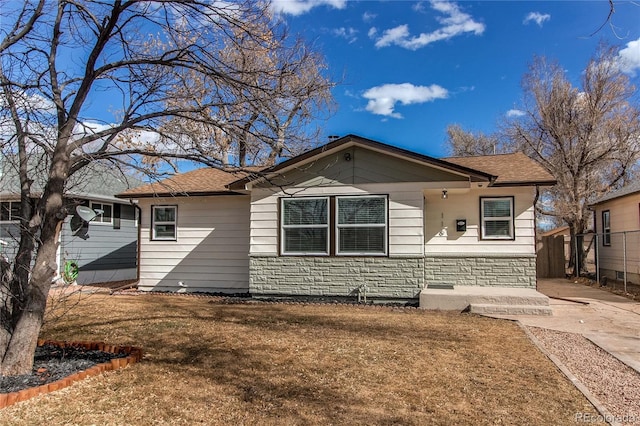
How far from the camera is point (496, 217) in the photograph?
10.9 meters

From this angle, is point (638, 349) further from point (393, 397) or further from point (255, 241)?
point (255, 241)

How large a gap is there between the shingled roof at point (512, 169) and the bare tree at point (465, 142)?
51.4 feet

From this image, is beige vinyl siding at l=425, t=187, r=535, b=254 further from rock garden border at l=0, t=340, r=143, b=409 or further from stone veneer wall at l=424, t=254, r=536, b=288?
rock garden border at l=0, t=340, r=143, b=409

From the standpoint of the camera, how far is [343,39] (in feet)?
34.8

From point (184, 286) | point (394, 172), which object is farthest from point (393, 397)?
point (184, 286)

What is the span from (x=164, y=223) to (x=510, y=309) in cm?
933

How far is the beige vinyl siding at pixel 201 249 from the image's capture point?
12164 millimetres

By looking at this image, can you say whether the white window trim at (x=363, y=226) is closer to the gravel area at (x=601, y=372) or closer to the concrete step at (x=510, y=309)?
the concrete step at (x=510, y=309)

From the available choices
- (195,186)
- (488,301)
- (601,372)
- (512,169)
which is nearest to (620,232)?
(512,169)

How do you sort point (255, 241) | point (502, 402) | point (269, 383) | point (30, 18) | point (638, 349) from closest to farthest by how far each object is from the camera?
point (502, 402), point (269, 383), point (30, 18), point (638, 349), point (255, 241)

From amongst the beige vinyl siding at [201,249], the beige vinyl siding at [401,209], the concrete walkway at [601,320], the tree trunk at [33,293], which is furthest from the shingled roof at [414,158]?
the tree trunk at [33,293]

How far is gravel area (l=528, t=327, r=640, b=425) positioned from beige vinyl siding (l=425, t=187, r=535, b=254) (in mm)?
3758

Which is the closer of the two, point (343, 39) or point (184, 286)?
point (343, 39)

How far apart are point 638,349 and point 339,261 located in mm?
5802
